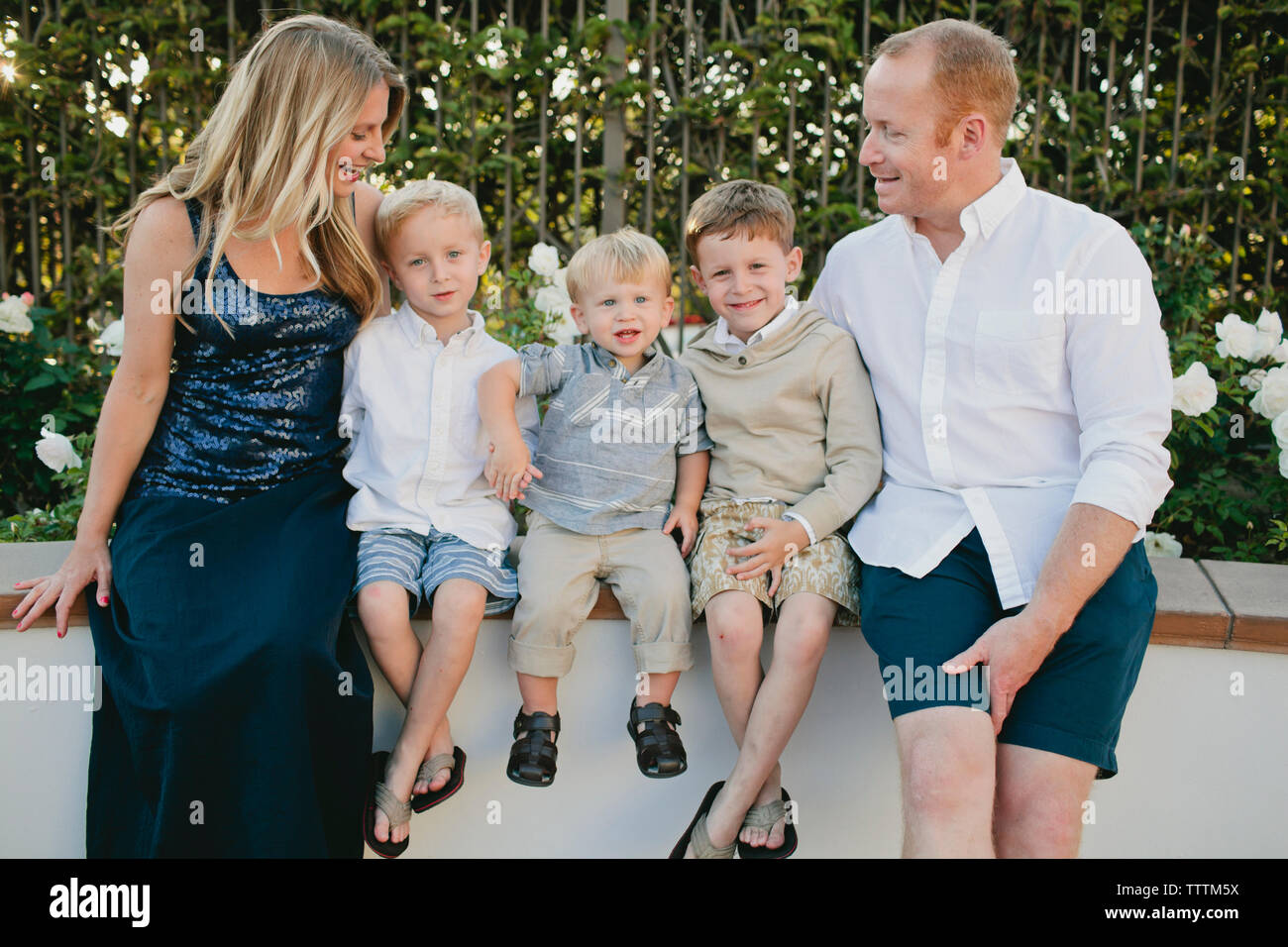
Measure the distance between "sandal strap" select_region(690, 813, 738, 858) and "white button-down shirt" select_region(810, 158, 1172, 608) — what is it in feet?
2.08

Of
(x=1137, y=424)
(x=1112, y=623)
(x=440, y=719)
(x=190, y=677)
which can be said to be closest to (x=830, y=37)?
(x=1137, y=424)

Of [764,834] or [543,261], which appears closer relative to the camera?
[764,834]

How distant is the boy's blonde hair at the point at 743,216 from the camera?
2.32 metres

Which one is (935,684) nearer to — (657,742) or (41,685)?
(657,742)

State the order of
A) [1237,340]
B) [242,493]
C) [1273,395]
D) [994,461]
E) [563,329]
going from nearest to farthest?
1. [994,461]
2. [242,493]
3. [1273,395]
4. [1237,340]
5. [563,329]

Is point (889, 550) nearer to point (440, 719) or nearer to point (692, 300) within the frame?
point (440, 719)

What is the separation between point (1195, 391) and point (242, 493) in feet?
7.57

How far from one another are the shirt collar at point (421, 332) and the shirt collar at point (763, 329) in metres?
0.54

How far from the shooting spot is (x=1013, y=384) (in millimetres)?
2150

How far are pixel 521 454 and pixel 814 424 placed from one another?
0.63m

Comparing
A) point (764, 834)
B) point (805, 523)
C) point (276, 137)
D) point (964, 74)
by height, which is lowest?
point (764, 834)

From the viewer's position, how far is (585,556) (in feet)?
7.36

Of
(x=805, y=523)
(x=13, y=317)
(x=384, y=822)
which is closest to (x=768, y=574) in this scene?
(x=805, y=523)

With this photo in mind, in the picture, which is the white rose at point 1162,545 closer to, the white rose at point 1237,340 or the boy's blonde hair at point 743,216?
the white rose at point 1237,340
